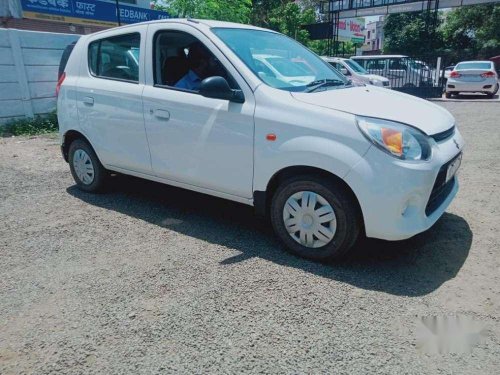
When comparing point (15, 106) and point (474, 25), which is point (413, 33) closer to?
point (474, 25)

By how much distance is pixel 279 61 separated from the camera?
12.2 feet

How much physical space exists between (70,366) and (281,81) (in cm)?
251

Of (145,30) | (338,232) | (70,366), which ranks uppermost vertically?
(145,30)

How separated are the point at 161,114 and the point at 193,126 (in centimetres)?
39

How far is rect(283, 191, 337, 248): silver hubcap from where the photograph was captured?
121 inches

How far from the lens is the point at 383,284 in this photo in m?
2.94

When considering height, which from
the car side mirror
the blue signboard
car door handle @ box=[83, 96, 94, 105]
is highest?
the blue signboard

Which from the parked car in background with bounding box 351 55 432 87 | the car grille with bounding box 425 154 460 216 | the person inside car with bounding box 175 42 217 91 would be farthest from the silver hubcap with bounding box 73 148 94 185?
the parked car in background with bounding box 351 55 432 87

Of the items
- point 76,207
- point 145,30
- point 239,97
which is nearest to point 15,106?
point 76,207

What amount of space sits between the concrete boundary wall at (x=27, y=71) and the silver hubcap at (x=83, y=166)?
496 centimetres

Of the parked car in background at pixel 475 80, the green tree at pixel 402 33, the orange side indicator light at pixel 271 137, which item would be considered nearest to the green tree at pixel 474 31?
the green tree at pixel 402 33

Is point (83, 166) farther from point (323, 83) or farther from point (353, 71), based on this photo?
point (353, 71)

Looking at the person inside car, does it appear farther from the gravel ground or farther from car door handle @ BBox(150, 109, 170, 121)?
the gravel ground

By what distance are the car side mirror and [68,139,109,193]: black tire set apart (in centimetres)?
197
